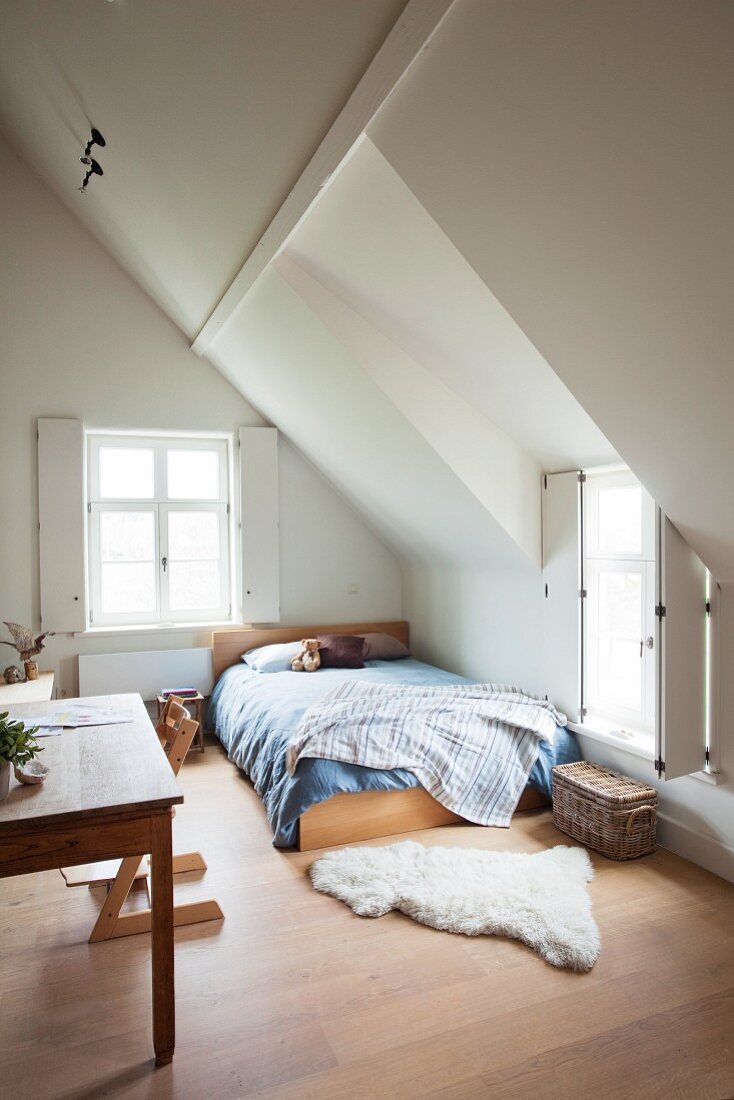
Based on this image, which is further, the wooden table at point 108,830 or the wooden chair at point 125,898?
the wooden chair at point 125,898

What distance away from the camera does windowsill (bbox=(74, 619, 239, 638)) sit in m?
4.98

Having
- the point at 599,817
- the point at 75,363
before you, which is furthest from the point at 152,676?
the point at 599,817

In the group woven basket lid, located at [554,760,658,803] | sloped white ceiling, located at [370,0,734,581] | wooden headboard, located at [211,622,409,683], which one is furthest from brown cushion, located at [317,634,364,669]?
sloped white ceiling, located at [370,0,734,581]

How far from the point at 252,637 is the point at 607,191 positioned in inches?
161

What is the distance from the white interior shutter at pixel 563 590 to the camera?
3.75 m

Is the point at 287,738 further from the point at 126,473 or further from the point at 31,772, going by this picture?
the point at 126,473

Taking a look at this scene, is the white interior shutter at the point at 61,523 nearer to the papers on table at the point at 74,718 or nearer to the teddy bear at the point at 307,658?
the teddy bear at the point at 307,658

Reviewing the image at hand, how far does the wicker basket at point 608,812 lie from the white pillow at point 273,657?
2.10 metres

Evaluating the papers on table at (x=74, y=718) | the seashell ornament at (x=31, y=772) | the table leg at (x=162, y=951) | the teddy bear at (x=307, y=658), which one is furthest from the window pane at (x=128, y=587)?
the table leg at (x=162, y=951)

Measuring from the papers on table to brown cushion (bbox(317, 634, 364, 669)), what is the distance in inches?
85.7

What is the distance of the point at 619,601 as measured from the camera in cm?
358

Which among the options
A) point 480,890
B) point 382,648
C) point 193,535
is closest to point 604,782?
point 480,890

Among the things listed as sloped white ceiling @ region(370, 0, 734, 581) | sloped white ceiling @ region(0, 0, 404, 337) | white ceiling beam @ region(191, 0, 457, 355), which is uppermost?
sloped white ceiling @ region(0, 0, 404, 337)

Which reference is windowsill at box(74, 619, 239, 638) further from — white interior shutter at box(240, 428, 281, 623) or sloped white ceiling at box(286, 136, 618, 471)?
sloped white ceiling at box(286, 136, 618, 471)
